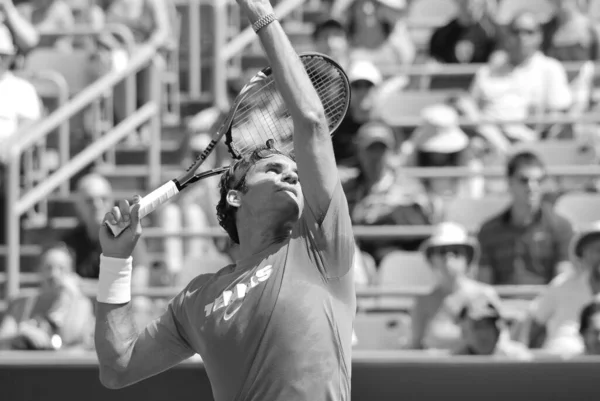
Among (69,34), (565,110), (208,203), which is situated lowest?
(208,203)

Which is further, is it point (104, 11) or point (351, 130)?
point (104, 11)

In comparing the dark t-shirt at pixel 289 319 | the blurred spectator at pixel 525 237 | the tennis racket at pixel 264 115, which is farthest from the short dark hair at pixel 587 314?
the dark t-shirt at pixel 289 319

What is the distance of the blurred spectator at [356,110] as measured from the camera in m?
7.82

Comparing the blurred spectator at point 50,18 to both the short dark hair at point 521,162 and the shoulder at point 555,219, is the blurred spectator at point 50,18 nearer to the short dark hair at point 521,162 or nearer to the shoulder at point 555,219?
the short dark hair at point 521,162

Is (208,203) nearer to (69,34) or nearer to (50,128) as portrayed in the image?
(50,128)

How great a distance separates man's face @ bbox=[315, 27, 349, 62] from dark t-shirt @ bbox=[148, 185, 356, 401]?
17.5 feet

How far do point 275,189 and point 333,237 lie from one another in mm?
231

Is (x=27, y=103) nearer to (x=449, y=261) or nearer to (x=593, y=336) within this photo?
(x=449, y=261)

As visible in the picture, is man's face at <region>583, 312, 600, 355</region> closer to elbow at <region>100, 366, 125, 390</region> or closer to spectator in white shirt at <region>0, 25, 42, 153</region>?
elbow at <region>100, 366, 125, 390</region>

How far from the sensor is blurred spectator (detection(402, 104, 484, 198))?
7855 millimetres

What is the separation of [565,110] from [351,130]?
1574mm

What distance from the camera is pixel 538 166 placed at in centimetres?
691

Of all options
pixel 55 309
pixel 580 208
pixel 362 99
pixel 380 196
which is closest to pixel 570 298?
pixel 580 208

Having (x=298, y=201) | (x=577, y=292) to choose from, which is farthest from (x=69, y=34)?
(x=298, y=201)
